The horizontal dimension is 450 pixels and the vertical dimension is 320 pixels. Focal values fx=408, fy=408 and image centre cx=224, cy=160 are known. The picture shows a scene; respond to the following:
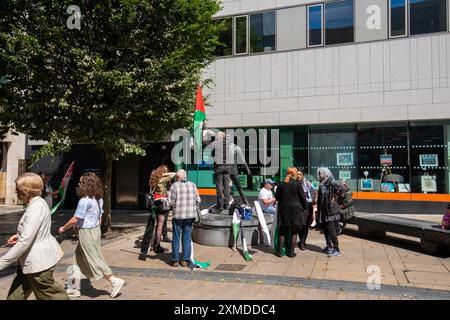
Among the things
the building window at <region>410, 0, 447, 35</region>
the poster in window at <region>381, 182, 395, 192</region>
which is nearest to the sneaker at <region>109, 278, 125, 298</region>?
the poster in window at <region>381, 182, 395, 192</region>

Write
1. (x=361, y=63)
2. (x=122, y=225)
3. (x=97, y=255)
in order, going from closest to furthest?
(x=97, y=255), (x=122, y=225), (x=361, y=63)

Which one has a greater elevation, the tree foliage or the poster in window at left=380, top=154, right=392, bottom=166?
the tree foliage

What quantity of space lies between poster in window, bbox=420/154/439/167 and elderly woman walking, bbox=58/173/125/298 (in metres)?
12.4

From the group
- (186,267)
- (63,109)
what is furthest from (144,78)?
(186,267)

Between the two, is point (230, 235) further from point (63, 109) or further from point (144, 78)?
point (63, 109)

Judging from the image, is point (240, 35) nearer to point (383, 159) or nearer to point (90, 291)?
point (383, 159)

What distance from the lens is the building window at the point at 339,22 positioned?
608 inches

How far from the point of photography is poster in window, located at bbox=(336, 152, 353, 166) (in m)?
15.6

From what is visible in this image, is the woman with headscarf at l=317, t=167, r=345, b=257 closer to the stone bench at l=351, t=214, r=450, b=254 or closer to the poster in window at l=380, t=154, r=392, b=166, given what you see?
the stone bench at l=351, t=214, r=450, b=254

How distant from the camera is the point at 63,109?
973cm

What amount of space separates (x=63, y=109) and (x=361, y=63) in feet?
35.2

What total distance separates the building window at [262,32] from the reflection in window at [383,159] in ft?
16.7

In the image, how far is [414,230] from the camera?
28.0ft

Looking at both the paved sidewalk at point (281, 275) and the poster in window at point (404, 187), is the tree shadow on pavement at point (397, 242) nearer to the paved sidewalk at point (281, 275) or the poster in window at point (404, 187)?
the paved sidewalk at point (281, 275)
